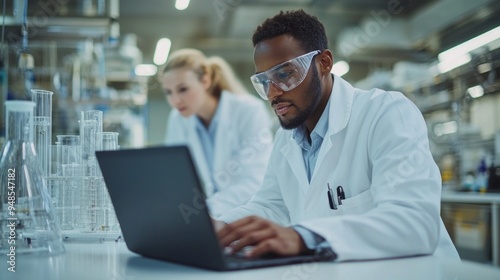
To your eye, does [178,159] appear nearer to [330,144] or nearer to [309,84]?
[330,144]

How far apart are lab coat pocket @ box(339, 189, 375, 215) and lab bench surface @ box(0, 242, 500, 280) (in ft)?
1.08

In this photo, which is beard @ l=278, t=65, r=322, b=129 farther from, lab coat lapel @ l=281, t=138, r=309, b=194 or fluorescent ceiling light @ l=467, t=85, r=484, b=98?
fluorescent ceiling light @ l=467, t=85, r=484, b=98

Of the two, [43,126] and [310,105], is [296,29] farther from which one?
[43,126]

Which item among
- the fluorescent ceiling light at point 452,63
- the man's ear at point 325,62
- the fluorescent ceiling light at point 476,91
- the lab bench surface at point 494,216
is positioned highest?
the fluorescent ceiling light at point 452,63

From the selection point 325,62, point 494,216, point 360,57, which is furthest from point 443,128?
point 325,62

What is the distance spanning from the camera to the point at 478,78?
17.9 feet

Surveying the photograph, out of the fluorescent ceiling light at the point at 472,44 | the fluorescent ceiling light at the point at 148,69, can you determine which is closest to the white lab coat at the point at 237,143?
the fluorescent ceiling light at the point at 472,44

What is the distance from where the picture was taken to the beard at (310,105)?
1.53 meters

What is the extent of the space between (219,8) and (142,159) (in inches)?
256

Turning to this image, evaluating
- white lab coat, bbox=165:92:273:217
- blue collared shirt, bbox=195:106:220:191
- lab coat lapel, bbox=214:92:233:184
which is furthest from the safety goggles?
blue collared shirt, bbox=195:106:220:191

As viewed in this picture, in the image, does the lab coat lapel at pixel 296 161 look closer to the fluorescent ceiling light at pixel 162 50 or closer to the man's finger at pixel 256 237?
the man's finger at pixel 256 237

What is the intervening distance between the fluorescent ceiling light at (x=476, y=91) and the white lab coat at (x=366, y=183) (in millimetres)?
4397

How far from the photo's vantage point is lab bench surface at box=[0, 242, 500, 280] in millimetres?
806

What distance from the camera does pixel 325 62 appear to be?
1604mm
